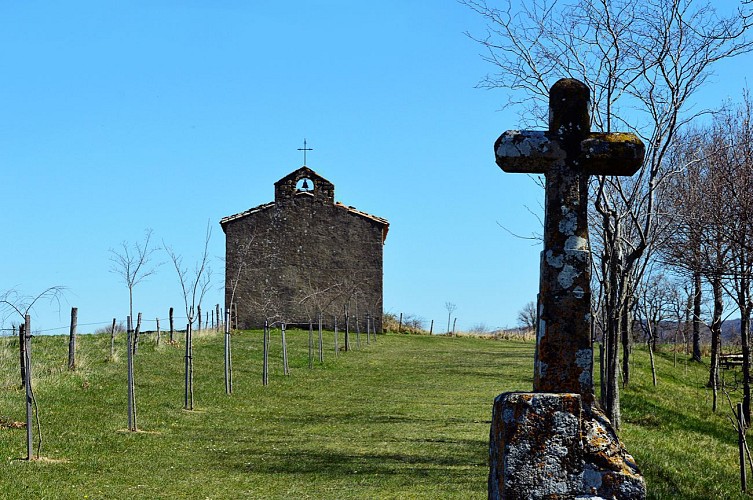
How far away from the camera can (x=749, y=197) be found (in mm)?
18344

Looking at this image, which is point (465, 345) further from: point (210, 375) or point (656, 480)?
point (656, 480)

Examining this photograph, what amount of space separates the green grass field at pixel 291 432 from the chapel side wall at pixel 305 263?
18650mm

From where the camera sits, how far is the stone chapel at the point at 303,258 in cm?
5116

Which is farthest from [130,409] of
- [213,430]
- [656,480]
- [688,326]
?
[688,326]

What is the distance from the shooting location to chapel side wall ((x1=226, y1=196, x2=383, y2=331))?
5119 centimetres

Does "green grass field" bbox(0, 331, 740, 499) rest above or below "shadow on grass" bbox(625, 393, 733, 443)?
above

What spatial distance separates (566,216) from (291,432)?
11821 mm

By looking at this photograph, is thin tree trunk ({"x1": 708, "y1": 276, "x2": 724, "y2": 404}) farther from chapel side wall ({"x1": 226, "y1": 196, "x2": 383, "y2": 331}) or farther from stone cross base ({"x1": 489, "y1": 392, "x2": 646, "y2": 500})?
chapel side wall ({"x1": 226, "y1": 196, "x2": 383, "y2": 331})

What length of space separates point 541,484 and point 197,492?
719cm

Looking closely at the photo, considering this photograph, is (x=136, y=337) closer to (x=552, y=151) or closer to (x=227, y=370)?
(x=227, y=370)

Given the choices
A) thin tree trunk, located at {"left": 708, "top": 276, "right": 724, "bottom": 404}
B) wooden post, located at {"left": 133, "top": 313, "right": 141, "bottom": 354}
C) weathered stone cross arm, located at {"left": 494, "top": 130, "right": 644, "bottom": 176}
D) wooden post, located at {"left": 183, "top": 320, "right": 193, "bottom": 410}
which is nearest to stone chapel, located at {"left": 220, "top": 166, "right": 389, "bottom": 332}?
wooden post, located at {"left": 133, "top": 313, "right": 141, "bottom": 354}

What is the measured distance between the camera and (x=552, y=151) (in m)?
6.43

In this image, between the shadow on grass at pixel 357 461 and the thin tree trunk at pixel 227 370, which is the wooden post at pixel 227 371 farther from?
the shadow on grass at pixel 357 461

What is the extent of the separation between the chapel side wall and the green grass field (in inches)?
734
